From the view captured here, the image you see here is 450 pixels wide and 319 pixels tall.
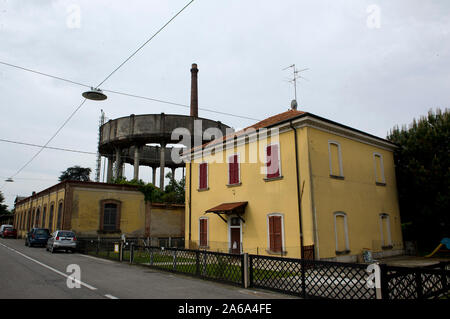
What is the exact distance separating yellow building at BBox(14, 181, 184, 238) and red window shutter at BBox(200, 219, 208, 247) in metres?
11.0

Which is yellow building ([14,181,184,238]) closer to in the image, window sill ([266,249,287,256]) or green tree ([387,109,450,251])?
window sill ([266,249,287,256])

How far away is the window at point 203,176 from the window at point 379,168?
10.3 metres

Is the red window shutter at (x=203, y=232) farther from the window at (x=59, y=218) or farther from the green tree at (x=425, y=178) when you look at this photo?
the window at (x=59, y=218)

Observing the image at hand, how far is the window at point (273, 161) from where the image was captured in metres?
16.6

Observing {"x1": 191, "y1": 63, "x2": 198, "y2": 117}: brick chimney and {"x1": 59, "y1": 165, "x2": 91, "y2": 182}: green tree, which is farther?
{"x1": 59, "y1": 165, "x2": 91, "y2": 182}: green tree

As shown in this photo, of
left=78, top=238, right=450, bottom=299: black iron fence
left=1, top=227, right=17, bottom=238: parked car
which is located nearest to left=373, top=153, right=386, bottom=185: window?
left=78, top=238, right=450, bottom=299: black iron fence

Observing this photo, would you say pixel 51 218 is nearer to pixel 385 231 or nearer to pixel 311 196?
pixel 311 196

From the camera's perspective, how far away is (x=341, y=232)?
1599 centimetres

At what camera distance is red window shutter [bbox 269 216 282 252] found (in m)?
15.7

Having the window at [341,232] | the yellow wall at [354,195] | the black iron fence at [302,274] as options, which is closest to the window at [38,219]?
the black iron fence at [302,274]

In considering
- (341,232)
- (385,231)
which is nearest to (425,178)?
(385,231)

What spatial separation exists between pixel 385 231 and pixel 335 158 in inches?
237
